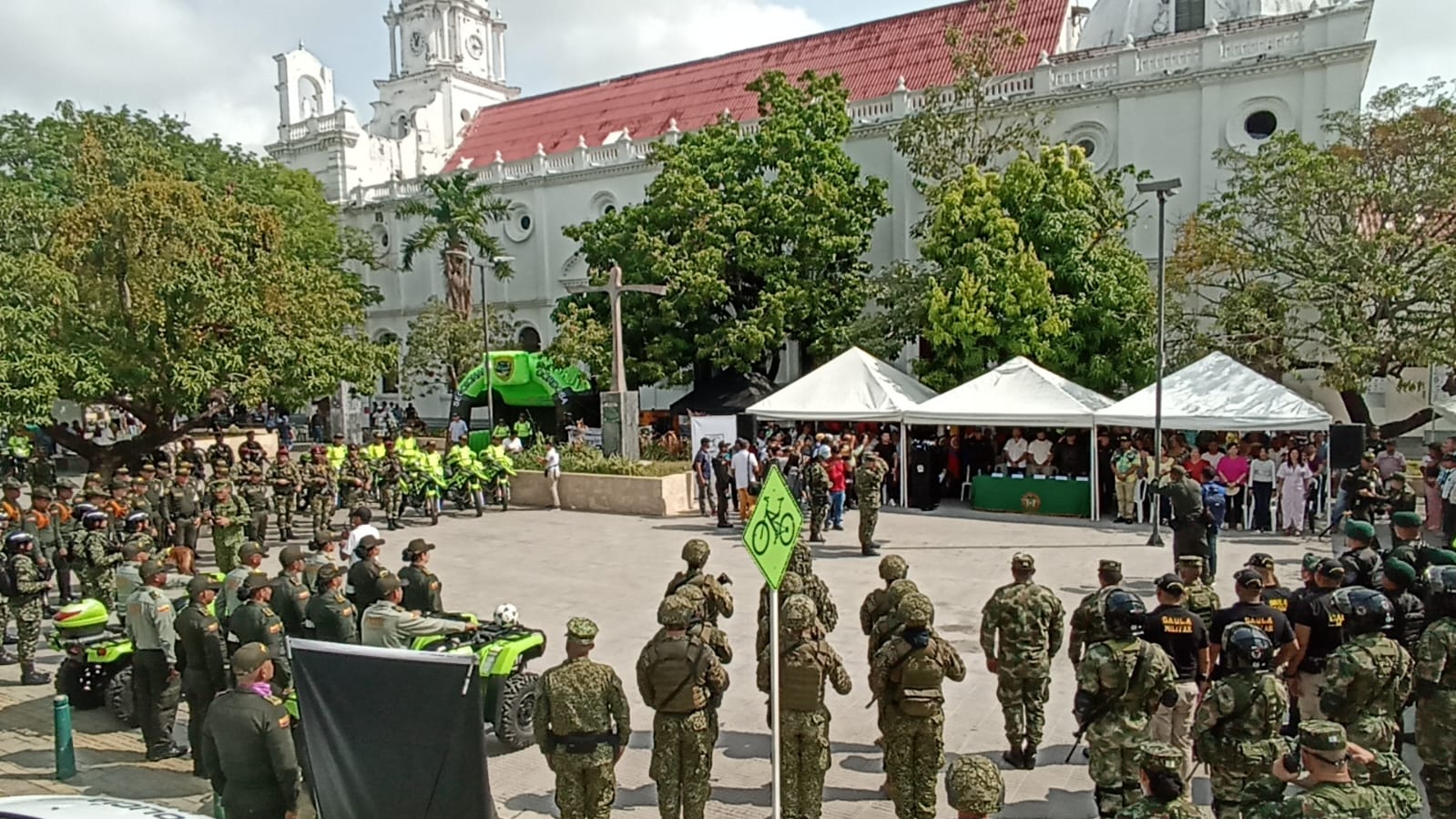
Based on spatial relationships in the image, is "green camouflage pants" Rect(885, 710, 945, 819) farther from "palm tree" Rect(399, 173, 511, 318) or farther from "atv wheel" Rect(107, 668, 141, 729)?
"palm tree" Rect(399, 173, 511, 318)

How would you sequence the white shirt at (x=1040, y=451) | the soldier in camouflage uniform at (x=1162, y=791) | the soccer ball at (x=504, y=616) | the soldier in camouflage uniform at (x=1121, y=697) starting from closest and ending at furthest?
the soldier in camouflage uniform at (x=1162, y=791), the soldier in camouflage uniform at (x=1121, y=697), the soccer ball at (x=504, y=616), the white shirt at (x=1040, y=451)

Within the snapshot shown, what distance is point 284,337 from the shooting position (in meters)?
19.7

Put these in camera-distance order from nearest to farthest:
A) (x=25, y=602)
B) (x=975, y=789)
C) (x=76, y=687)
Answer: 1. (x=975, y=789)
2. (x=76, y=687)
3. (x=25, y=602)

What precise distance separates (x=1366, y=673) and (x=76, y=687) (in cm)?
994

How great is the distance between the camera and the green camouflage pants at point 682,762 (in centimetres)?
587

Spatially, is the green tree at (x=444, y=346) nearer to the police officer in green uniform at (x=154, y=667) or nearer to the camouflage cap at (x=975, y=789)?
the police officer in green uniform at (x=154, y=667)

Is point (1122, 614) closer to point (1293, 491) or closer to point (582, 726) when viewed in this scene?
point (582, 726)

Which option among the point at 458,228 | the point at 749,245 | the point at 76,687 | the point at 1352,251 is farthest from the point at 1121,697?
the point at 458,228

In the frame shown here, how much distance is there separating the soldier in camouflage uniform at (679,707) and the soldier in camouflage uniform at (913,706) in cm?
105

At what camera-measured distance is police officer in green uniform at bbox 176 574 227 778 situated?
23.3 ft

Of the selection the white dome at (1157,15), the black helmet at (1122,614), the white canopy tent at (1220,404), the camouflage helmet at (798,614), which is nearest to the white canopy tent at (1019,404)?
the white canopy tent at (1220,404)

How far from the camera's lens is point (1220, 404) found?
651 inches

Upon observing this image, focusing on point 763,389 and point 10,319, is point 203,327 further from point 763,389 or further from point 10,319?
point 763,389

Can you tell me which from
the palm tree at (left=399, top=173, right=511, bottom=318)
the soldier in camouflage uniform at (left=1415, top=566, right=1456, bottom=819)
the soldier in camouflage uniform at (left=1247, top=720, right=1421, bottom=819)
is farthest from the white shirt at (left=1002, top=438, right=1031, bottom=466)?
the palm tree at (left=399, top=173, right=511, bottom=318)
